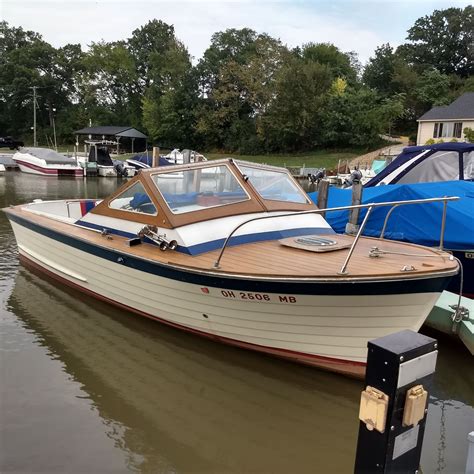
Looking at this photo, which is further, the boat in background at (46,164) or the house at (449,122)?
the house at (449,122)

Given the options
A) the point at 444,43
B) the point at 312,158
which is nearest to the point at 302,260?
the point at 312,158

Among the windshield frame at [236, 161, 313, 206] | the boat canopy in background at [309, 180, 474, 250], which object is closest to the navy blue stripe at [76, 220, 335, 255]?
the windshield frame at [236, 161, 313, 206]

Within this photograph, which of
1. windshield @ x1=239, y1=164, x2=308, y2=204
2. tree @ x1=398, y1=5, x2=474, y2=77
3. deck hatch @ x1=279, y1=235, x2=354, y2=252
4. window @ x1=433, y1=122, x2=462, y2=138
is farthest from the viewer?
tree @ x1=398, y1=5, x2=474, y2=77

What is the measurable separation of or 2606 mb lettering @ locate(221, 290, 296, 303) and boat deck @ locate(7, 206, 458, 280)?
25 cm

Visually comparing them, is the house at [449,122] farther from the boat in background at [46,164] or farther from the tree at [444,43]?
the boat in background at [46,164]

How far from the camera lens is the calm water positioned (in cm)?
403

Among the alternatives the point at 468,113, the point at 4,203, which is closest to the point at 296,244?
the point at 4,203

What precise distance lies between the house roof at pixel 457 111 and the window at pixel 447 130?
1.89 feet

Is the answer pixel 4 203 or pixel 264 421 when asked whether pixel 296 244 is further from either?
pixel 4 203

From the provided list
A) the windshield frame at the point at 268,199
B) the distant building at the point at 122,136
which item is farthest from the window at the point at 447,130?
the windshield frame at the point at 268,199

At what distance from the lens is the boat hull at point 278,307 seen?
464 cm

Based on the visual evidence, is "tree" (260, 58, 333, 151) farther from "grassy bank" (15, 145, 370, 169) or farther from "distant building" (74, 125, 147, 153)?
"distant building" (74, 125, 147, 153)

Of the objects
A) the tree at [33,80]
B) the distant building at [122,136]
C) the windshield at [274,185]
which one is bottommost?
the windshield at [274,185]

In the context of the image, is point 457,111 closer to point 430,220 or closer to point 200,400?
point 430,220
